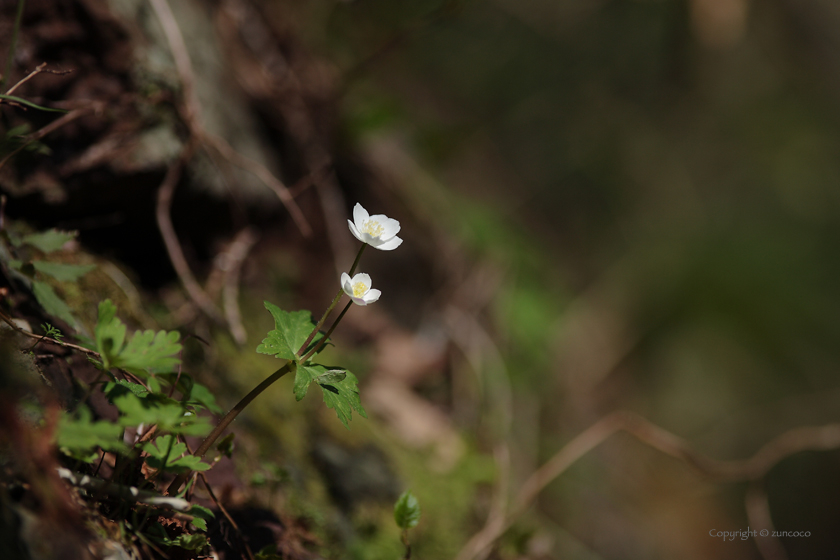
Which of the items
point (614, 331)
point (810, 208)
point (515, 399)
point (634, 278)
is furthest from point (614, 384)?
point (810, 208)

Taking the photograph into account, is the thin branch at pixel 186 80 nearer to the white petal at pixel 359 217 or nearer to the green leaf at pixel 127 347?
the white petal at pixel 359 217

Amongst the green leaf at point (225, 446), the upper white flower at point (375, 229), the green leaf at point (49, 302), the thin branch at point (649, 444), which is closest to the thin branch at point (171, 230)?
the green leaf at point (49, 302)

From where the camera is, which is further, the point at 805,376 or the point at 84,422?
the point at 805,376

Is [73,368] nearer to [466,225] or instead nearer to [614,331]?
[466,225]

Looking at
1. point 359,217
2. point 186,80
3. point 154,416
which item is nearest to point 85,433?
point 154,416

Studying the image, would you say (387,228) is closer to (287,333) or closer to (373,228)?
(373,228)

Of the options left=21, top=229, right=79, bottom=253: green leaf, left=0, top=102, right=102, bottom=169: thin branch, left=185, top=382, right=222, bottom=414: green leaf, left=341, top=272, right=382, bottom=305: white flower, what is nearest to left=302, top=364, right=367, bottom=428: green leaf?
left=341, top=272, right=382, bottom=305: white flower

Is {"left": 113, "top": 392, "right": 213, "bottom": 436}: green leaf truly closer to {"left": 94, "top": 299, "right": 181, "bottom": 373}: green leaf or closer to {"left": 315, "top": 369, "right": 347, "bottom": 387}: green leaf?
{"left": 94, "top": 299, "right": 181, "bottom": 373}: green leaf
